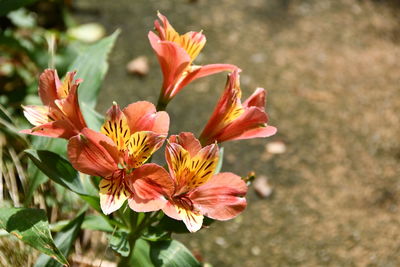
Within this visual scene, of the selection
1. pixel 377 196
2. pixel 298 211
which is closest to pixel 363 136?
pixel 377 196

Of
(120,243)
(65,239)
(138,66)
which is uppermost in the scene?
(120,243)

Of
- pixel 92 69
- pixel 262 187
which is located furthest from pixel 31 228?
pixel 262 187

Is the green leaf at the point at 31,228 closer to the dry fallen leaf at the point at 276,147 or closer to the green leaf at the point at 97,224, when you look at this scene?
the green leaf at the point at 97,224

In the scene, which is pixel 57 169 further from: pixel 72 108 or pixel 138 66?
pixel 138 66

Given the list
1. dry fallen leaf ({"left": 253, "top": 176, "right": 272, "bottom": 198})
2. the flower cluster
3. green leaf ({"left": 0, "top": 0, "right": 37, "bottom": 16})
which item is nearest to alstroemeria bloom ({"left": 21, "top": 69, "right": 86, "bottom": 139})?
the flower cluster

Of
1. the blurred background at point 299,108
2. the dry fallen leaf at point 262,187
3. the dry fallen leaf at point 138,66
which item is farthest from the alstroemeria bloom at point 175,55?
the dry fallen leaf at point 138,66

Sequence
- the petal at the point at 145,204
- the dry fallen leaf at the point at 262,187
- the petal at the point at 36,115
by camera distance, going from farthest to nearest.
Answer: the dry fallen leaf at the point at 262,187 → the petal at the point at 36,115 → the petal at the point at 145,204
